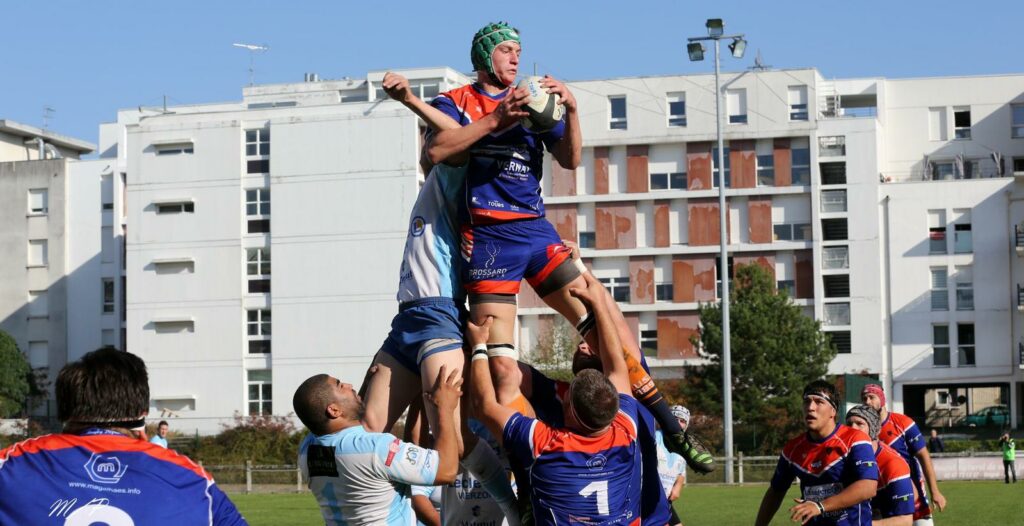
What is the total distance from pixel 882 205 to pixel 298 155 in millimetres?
33029

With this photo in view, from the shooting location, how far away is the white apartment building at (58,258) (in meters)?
90.3

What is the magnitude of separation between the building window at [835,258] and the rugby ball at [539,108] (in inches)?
2892

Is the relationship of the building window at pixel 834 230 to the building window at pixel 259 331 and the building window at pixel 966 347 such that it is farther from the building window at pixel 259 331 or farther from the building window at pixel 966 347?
the building window at pixel 259 331

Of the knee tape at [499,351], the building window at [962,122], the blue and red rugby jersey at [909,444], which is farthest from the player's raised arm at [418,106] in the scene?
the building window at [962,122]

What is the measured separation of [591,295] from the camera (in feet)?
27.7

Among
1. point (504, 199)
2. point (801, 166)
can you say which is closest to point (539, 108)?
point (504, 199)

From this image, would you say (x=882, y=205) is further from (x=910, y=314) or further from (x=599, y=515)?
(x=599, y=515)

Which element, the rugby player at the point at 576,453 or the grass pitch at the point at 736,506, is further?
the grass pitch at the point at 736,506

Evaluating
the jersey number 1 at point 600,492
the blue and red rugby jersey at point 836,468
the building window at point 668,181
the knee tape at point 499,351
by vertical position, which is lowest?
the blue and red rugby jersey at point 836,468

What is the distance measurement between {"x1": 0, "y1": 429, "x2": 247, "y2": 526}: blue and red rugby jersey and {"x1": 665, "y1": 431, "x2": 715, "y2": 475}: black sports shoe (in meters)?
4.45

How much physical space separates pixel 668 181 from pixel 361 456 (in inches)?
A: 2990

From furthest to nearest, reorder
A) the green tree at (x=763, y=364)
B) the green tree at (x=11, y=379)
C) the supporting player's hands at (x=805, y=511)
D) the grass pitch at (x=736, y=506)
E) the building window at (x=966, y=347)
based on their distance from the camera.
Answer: the green tree at (x=11, y=379)
the building window at (x=966, y=347)
the green tree at (x=763, y=364)
the grass pitch at (x=736, y=506)
the supporting player's hands at (x=805, y=511)

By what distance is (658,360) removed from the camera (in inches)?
3194

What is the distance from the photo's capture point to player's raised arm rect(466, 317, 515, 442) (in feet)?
25.9
